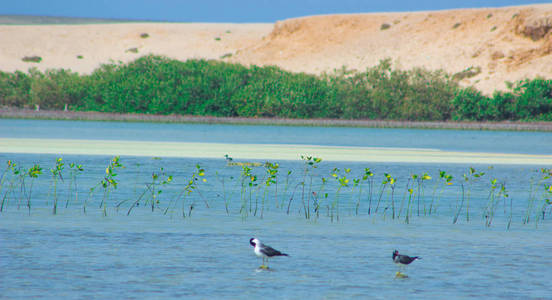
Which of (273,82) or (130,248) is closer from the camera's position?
(130,248)

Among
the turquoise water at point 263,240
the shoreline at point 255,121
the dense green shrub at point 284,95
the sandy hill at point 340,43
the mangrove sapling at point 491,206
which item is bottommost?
the turquoise water at point 263,240

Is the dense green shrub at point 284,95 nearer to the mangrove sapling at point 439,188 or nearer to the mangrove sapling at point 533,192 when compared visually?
the mangrove sapling at point 533,192

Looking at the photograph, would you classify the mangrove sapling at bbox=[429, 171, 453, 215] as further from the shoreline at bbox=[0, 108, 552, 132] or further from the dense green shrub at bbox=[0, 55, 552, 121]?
the dense green shrub at bbox=[0, 55, 552, 121]

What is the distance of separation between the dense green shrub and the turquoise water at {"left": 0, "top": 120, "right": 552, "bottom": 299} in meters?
70.3

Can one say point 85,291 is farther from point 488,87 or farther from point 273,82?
point 488,87

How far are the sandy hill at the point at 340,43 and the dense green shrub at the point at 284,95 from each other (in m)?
16.1

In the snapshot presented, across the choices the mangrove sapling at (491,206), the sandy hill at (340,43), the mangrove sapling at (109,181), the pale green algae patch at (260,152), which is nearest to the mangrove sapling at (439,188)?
the mangrove sapling at (491,206)

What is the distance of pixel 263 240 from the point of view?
1772 cm

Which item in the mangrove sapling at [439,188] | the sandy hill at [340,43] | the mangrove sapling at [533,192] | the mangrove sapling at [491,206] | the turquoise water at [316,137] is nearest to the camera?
the mangrove sapling at [491,206]

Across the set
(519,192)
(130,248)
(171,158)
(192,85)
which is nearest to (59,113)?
(192,85)

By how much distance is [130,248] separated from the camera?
54.7ft

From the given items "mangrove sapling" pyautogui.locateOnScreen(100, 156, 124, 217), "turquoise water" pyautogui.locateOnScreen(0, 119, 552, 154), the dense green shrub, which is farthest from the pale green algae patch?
the dense green shrub

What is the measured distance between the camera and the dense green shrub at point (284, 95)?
97375mm

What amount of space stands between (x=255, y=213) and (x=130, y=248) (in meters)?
5.49
